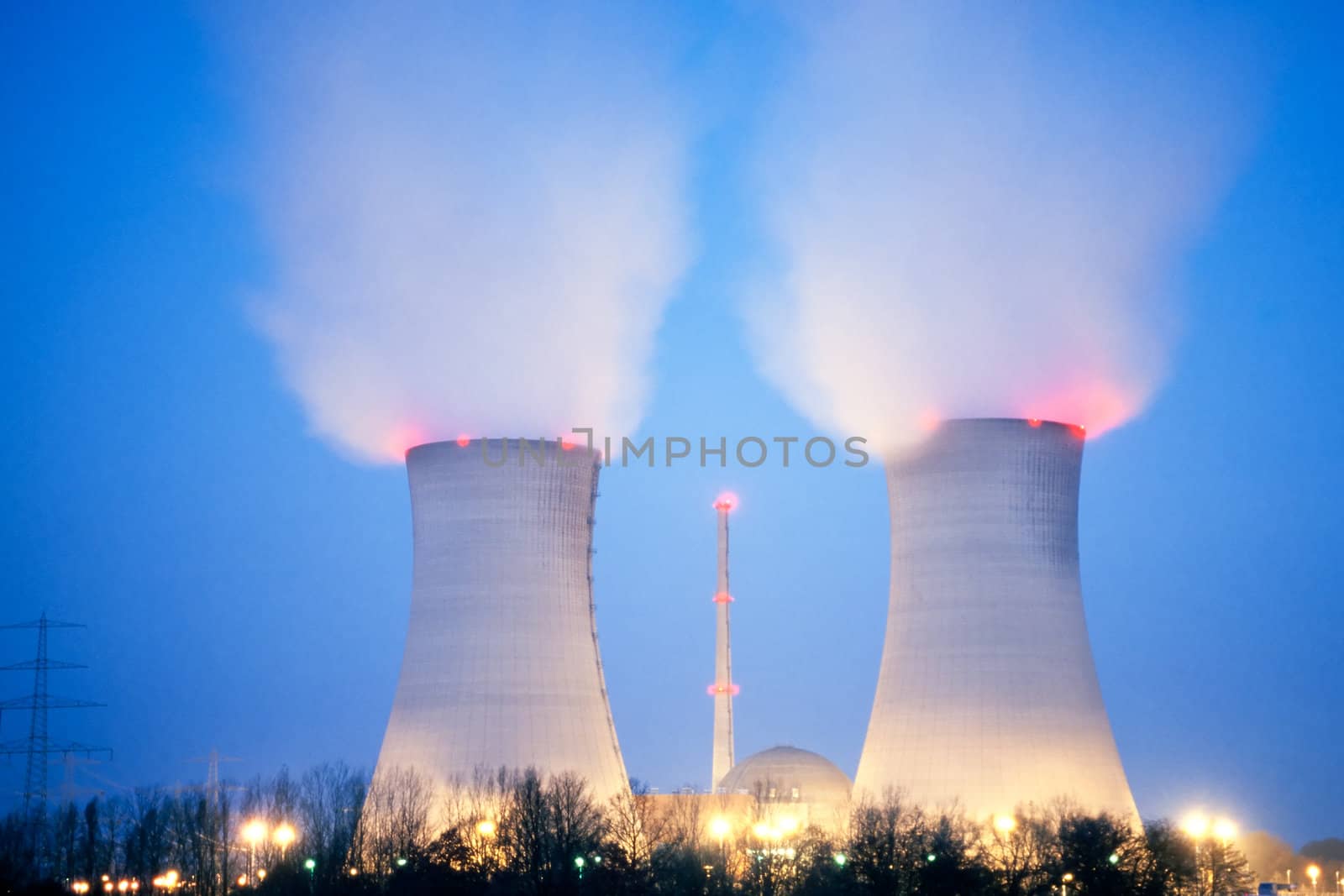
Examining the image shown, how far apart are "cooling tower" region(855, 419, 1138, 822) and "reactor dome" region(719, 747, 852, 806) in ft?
24.0

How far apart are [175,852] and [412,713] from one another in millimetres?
6389

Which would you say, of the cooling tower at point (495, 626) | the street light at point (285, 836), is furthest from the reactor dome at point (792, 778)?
the street light at point (285, 836)

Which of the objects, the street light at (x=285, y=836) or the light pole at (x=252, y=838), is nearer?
the light pole at (x=252, y=838)

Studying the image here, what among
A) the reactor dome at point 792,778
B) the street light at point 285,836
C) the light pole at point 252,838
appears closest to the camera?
the light pole at point 252,838

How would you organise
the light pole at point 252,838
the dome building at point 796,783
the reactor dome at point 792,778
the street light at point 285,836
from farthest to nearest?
the reactor dome at point 792,778
the dome building at point 796,783
the street light at point 285,836
the light pole at point 252,838

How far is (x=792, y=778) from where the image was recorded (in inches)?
1132

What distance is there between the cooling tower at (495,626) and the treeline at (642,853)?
42 cm

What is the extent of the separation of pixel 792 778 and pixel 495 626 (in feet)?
29.3

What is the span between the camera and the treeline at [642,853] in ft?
65.0

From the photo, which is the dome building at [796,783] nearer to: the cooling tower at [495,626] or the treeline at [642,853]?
the treeline at [642,853]

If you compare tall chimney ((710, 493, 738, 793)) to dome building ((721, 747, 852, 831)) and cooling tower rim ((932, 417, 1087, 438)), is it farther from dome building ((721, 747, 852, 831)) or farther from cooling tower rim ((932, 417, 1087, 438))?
cooling tower rim ((932, 417, 1087, 438))

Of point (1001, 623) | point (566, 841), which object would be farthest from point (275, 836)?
point (1001, 623)

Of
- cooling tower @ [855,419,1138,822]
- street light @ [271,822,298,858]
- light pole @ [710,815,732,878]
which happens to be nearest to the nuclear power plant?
cooling tower @ [855,419,1138,822]

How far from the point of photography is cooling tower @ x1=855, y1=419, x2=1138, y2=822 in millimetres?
20656
